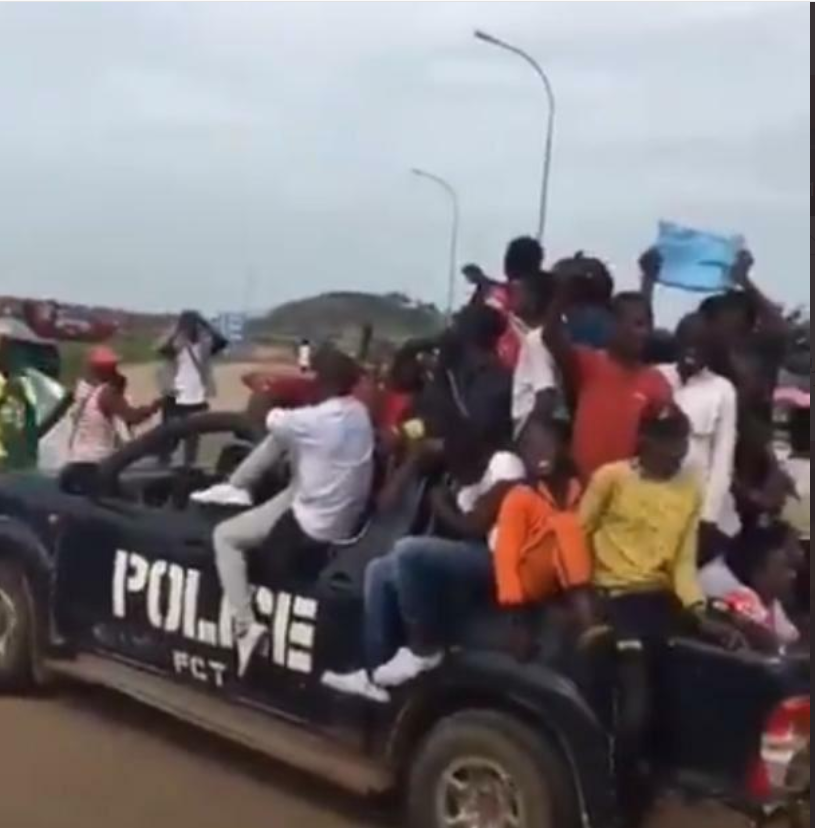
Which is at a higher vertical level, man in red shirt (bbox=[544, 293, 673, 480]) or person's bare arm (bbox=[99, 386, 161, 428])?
man in red shirt (bbox=[544, 293, 673, 480])

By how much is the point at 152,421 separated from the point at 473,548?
25.5 ft

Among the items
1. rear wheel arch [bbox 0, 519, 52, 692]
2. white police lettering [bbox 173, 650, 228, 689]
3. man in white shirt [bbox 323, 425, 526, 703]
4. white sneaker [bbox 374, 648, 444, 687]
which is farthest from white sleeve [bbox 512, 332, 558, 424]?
rear wheel arch [bbox 0, 519, 52, 692]

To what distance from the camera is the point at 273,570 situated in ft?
23.5

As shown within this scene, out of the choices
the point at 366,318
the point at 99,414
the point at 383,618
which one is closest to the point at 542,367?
the point at 383,618

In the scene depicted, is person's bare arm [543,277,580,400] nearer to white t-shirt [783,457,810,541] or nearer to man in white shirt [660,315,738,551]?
man in white shirt [660,315,738,551]

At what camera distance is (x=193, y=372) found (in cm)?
1587

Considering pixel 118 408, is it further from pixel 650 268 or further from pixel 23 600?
pixel 650 268

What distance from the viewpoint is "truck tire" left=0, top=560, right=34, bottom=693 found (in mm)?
8242

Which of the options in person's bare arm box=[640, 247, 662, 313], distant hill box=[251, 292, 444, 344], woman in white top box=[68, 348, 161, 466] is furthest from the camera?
woman in white top box=[68, 348, 161, 466]

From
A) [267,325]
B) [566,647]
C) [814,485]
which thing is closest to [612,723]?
[566,647]

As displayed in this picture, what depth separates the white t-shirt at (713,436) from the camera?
6754 millimetres

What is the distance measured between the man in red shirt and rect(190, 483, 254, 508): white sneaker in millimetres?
1337

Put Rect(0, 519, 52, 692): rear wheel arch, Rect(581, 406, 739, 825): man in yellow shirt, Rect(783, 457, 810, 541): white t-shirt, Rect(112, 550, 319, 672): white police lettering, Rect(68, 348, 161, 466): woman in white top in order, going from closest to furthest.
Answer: Rect(581, 406, 739, 825): man in yellow shirt, Rect(112, 550, 319, 672): white police lettering, Rect(783, 457, 810, 541): white t-shirt, Rect(0, 519, 52, 692): rear wheel arch, Rect(68, 348, 161, 466): woman in white top

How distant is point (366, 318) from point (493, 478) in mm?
3878
